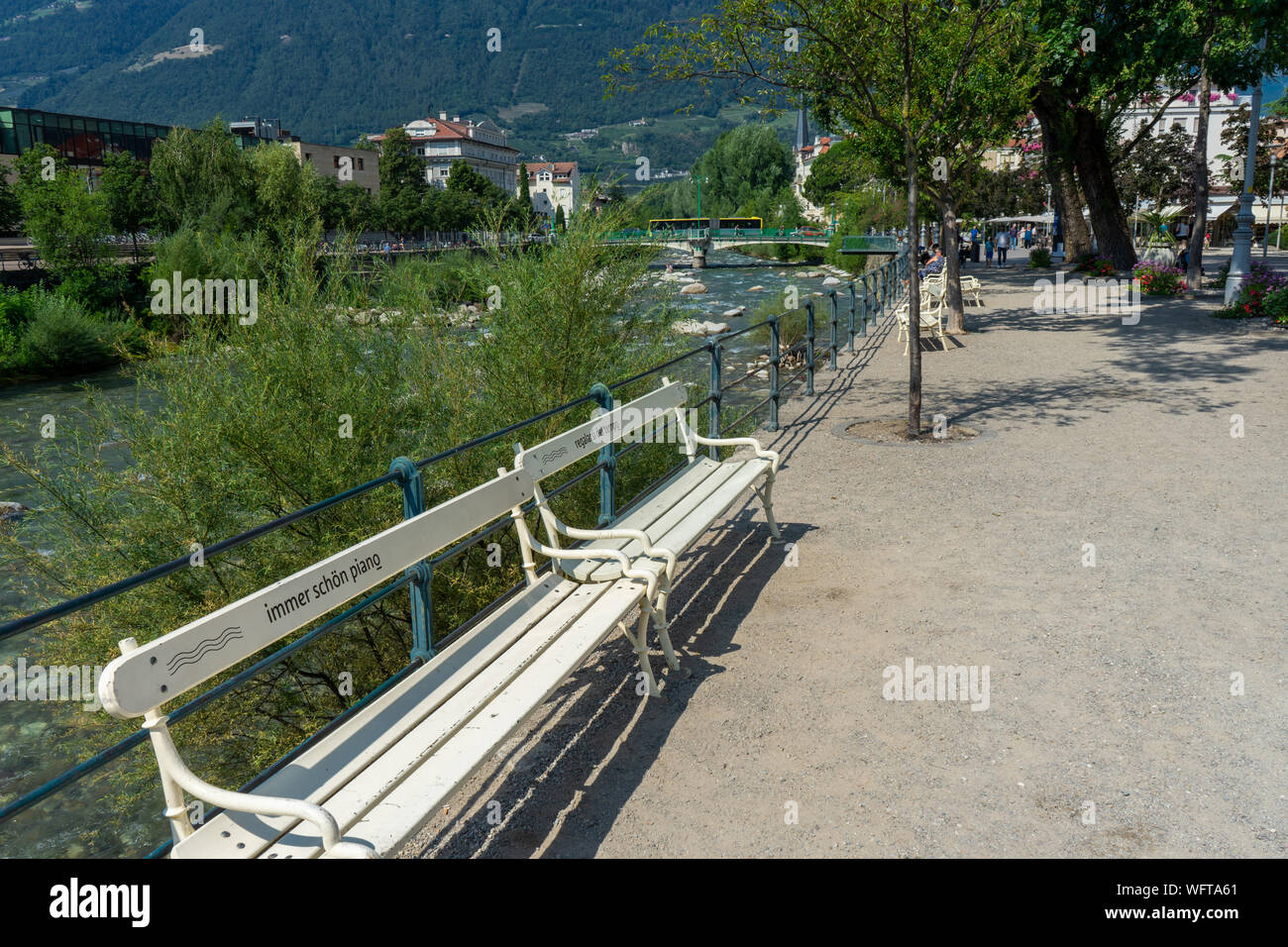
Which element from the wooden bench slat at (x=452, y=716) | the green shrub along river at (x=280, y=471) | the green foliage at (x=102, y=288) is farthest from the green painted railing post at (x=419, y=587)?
the green foliage at (x=102, y=288)

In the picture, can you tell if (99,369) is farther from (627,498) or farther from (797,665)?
(797,665)

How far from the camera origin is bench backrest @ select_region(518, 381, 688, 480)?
16.2 ft

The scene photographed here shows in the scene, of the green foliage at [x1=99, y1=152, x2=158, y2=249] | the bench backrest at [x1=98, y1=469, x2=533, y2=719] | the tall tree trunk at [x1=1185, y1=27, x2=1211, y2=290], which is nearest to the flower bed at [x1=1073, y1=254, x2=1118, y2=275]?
the tall tree trunk at [x1=1185, y1=27, x2=1211, y2=290]

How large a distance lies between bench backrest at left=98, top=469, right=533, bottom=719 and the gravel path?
3.18 feet

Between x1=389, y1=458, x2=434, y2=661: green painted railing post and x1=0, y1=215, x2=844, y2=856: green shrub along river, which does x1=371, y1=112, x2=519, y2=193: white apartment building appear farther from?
x1=389, y1=458, x2=434, y2=661: green painted railing post

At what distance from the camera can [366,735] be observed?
10.8 ft

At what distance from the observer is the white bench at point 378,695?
2598mm

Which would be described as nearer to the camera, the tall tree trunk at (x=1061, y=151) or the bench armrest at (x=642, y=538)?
the bench armrest at (x=642, y=538)

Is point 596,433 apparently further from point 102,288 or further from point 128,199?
point 128,199

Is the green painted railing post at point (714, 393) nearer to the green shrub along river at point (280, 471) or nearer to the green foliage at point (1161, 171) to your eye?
the green shrub along river at point (280, 471)

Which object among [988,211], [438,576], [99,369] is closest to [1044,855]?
[438,576]

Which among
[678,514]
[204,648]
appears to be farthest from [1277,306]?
[204,648]

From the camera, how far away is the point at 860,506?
7613 millimetres

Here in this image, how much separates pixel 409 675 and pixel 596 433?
83.4 inches
